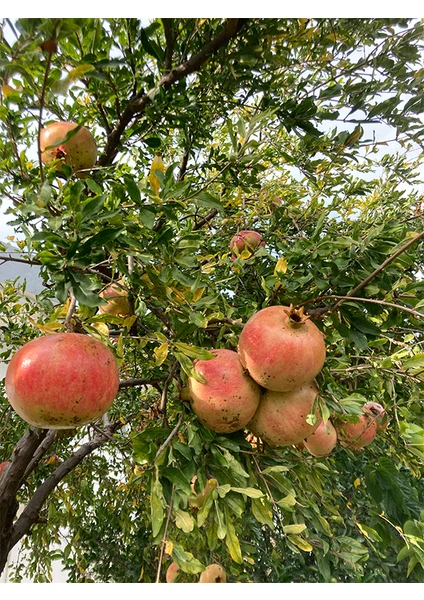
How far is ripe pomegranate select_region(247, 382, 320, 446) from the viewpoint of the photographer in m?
0.87

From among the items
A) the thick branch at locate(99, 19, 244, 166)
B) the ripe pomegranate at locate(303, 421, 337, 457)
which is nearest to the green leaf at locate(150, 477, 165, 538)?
the ripe pomegranate at locate(303, 421, 337, 457)

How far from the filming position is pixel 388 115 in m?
1.22

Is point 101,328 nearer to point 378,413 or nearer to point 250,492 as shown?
point 250,492

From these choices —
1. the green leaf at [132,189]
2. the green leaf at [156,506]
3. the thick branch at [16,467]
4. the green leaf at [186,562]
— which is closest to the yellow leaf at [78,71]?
the green leaf at [132,189]

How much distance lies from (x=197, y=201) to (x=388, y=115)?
755 millimetres

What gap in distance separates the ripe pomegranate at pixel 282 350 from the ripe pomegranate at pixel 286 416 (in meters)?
0.05

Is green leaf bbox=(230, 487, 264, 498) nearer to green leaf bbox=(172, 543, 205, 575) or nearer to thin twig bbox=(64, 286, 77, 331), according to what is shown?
green leaf bbox=(172, 543, 205, 575)

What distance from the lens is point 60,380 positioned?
Answer: 2.35ft

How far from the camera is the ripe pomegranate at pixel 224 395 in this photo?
85 centimetres

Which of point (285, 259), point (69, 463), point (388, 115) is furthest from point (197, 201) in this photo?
point (69, 463)

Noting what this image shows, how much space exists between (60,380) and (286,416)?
1.60ft

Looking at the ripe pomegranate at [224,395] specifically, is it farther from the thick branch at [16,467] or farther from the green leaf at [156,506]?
the thick branch at [16,467]

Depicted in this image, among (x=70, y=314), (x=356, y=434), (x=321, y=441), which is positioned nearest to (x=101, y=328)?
(x=70, y=314)

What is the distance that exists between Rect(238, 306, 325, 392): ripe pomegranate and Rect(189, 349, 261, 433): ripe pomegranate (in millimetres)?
41
